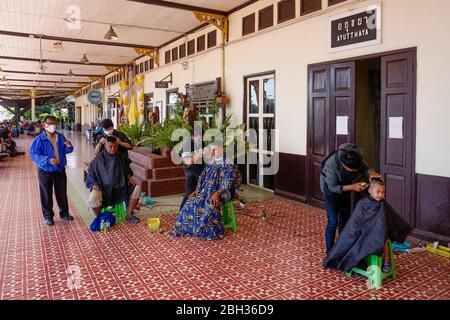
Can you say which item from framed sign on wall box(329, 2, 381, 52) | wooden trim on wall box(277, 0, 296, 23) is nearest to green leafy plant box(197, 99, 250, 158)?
wooden trim on wall box(277, 0, 296, 23)

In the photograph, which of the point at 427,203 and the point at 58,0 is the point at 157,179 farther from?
the point at 427,203

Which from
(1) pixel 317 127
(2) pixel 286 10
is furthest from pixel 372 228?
(2) pixel 286 10

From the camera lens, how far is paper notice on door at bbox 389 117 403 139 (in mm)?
4320

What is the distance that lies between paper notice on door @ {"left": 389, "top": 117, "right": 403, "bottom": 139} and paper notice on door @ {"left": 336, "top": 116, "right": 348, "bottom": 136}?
737 mm

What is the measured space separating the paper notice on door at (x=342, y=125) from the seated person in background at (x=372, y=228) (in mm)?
2113

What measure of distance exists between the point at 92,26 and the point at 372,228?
786 cm

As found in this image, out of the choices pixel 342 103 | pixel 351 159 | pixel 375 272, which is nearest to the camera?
pixel 375 272

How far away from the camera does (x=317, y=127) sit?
5.56 meters

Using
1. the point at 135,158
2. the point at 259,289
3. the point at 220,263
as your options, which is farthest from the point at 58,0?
the point at 259,289

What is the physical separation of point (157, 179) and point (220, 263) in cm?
324

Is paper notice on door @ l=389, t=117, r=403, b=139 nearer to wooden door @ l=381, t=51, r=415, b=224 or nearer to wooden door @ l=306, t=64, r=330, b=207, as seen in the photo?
wooden door @ l=381, t=51, r=415, b=224

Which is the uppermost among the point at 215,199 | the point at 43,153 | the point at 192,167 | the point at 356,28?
the point at 356,28

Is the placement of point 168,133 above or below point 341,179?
above

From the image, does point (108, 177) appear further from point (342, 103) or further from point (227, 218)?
point (342, 103)
